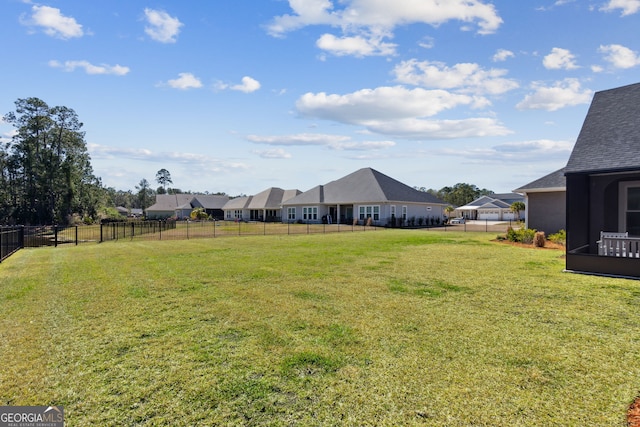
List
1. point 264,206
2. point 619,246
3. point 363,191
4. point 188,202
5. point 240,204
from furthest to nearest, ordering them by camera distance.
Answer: point 188,202 < point 240,204 < point 264,206 < point 363,191 < point 619,246

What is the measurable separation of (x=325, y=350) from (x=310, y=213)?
1605 inches

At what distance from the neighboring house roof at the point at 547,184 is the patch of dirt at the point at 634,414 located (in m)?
18.9

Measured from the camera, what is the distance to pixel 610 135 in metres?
10.8

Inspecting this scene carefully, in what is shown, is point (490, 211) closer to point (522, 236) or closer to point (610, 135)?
point (522, 236)

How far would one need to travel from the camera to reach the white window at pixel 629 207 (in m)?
11.0

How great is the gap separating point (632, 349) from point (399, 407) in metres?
3.42

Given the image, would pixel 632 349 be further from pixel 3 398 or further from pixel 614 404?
pixel 3 398

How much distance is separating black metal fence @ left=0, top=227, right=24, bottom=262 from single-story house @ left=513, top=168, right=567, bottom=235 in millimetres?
24767

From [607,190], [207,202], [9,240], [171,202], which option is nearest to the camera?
[607,190]

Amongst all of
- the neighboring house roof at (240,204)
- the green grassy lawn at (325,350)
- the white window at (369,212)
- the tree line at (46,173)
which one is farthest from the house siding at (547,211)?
the tree line at (46,173)

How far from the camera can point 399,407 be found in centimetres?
327

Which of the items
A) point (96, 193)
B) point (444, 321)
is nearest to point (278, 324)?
point (444, 321)

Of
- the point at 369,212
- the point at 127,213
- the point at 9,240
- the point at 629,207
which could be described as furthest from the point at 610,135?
the point at 127,213

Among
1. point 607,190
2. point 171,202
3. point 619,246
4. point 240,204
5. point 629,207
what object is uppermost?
point 171,202
